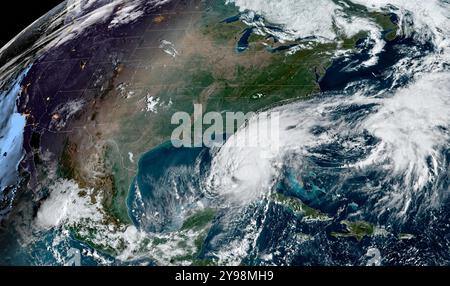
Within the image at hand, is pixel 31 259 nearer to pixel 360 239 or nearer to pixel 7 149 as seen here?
pixel 7 149

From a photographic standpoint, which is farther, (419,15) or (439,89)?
(419,15)

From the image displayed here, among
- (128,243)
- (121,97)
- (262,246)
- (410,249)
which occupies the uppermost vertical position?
(121,97)

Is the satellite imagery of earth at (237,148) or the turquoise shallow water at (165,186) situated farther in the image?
the turquoise shallow water at (165,186)

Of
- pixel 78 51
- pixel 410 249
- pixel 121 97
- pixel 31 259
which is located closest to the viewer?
pixel 410 249

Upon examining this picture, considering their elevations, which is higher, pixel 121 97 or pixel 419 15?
pixel 121 97

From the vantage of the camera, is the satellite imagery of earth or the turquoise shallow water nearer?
the satellite imagery of earth

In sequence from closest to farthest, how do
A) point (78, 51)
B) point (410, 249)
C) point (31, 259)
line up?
1. point (410, 249)
2. point (31, 259)
3. point (78, 51)

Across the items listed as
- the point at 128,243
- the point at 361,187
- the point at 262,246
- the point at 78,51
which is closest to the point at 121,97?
the point at 78,51
